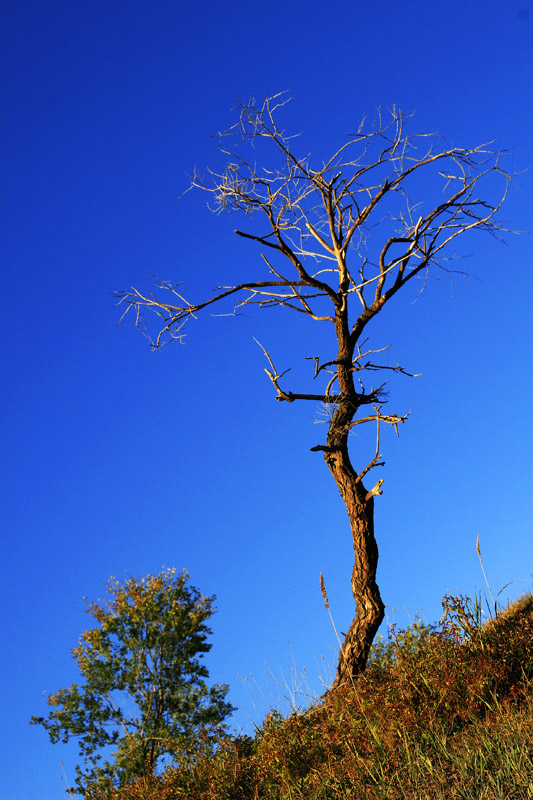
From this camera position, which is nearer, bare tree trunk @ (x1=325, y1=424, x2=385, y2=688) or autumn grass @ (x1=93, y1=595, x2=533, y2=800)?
autumn grass @ (x1=93, y1=595, x2=533, y2=800)

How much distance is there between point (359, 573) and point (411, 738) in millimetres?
3727

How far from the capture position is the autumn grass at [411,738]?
459cm

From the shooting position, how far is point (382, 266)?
423 inches

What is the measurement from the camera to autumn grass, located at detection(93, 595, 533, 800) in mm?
4586

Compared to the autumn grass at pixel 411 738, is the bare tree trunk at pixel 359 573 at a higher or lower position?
higher

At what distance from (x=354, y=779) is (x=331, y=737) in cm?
86

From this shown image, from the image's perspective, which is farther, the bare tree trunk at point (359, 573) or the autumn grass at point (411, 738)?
the bare tree trunk at point (359, 573)

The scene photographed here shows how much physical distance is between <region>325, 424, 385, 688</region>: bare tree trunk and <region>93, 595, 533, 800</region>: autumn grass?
1122 millimetres

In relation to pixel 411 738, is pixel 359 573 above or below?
above

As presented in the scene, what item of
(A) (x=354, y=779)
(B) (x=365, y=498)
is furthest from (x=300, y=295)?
(A) (x=354, y=779)

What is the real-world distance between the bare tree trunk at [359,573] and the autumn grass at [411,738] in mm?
1122

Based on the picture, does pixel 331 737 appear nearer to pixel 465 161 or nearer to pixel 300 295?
pixel 300 295

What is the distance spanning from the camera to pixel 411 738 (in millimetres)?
5363

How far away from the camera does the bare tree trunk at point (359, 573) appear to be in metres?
8.80
